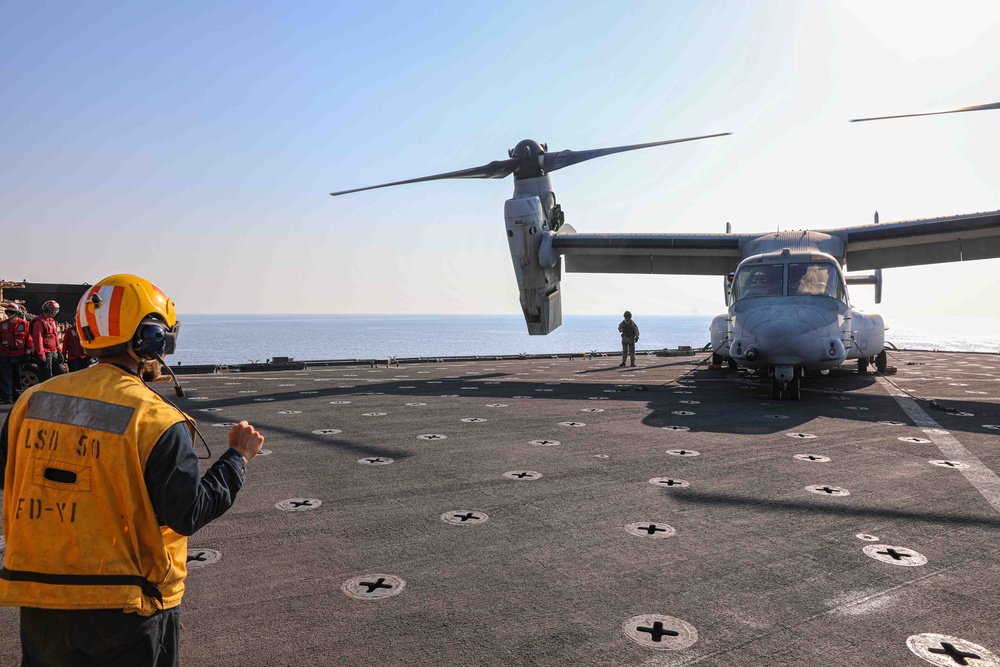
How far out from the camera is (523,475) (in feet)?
19.9

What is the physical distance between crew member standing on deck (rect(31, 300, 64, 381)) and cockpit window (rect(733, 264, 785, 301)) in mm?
14677

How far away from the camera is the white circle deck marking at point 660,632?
2.94 meters

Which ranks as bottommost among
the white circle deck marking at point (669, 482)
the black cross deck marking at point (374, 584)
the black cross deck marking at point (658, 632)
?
the black cross deck marking at point (658, 632)

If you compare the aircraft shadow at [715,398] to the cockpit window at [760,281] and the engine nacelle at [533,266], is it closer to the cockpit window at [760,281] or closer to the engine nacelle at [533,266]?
the cockpit window at [760,281]

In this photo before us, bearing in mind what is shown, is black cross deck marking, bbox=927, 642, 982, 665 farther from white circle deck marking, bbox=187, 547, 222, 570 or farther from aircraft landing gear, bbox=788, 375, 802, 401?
aircraft landing gear, bbox=788, 375, 802, 401

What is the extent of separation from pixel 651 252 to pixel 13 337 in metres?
18.5

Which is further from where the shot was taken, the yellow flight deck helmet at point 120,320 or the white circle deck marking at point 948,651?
the white circle deck marking at point 948,651

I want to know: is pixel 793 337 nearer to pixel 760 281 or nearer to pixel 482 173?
pixel 760 281

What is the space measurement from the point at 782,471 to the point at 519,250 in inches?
552

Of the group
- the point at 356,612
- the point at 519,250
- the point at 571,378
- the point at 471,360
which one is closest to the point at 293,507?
the point at 356,612

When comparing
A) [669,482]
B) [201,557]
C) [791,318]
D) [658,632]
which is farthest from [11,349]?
[791,318]

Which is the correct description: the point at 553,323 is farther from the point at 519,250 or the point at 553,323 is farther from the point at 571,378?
the point at 571,378

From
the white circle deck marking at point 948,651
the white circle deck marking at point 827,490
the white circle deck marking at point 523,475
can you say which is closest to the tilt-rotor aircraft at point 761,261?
the white circle deck marking at point 827,490

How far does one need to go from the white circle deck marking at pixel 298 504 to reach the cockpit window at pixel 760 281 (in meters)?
10.8
